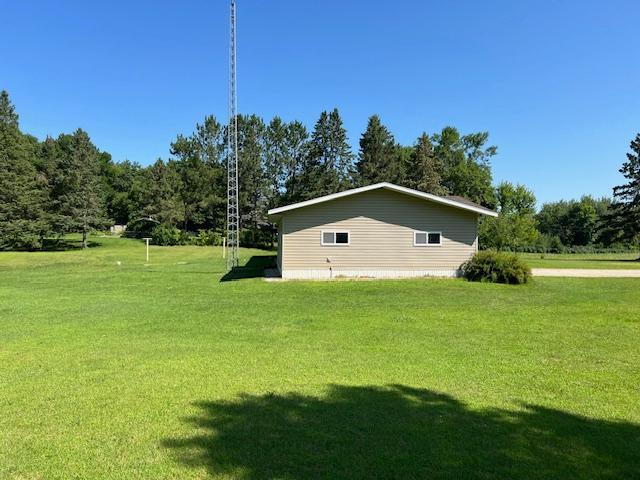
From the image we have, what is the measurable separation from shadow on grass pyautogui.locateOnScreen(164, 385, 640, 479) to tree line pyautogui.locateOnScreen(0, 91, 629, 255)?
3675 cm

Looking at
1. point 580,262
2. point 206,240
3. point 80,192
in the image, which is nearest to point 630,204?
point 580,262

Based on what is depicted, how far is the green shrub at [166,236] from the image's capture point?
1838 inches

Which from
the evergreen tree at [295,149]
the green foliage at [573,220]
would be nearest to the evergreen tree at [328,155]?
the evergreen tree at [295,149]

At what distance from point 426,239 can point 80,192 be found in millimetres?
38436

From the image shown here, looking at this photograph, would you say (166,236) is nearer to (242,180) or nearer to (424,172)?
(242,180)

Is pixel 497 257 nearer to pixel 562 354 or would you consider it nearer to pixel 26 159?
pixel 562 354

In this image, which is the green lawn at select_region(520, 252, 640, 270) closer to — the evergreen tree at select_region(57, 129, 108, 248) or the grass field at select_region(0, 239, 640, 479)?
the grass field at select_region(0, 239, 640, 479)

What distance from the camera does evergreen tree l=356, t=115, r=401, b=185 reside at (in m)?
50.2

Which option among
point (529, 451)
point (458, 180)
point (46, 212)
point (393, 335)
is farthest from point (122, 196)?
point (529, 451)

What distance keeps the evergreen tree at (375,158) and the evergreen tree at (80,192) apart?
27342mm

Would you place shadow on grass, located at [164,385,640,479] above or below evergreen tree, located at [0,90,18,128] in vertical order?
below

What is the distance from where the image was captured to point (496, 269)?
16.4 metres

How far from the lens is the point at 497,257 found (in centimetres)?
1662

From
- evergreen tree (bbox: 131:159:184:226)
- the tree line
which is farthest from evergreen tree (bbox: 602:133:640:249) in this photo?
evergreen tree (bbox: 131:159:184:226)
